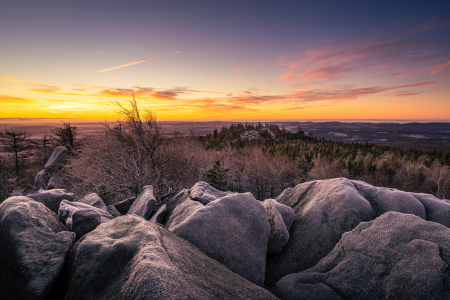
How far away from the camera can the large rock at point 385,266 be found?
3.28 meters

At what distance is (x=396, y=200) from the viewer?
6395mm

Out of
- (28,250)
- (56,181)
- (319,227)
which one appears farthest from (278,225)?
(56,181)

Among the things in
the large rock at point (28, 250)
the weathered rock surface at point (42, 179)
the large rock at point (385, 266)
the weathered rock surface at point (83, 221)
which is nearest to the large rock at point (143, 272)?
the large rock at point (28, 250)

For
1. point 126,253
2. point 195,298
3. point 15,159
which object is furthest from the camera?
point 15,159

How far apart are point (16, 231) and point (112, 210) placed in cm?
481

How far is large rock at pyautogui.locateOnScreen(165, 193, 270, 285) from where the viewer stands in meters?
4.83

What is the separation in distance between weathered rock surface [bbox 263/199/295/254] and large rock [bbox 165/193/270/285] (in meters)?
0.58

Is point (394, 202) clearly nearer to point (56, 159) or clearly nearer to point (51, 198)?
point (51, 198)

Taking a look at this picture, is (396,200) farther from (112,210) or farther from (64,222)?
(112,210)

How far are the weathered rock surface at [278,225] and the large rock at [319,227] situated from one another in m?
0.26

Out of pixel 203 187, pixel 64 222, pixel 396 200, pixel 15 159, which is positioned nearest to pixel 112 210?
pixel 64 222

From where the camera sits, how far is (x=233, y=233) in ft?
17.3

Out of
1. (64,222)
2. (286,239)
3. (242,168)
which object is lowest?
(242,168)

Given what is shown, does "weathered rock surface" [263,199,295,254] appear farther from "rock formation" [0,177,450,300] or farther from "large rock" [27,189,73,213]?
"large rock" [27,189,73,213]
